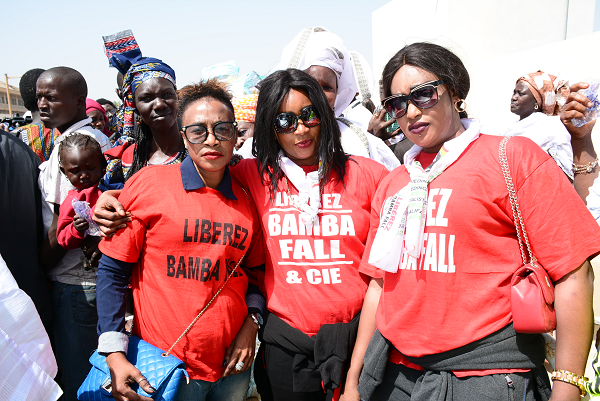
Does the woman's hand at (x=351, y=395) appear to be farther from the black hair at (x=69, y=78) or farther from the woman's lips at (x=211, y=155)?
the black hair at (x=69, y=78)

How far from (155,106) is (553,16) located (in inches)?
573

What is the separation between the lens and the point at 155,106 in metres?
2.81

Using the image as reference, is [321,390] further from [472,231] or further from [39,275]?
[39,275]

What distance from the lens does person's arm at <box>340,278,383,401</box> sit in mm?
→ 1940

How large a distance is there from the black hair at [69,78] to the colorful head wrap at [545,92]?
15.0 ft

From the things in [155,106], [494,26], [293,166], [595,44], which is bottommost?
[293,166]

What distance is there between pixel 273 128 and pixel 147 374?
135cm

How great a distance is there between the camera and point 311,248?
80.8 inches

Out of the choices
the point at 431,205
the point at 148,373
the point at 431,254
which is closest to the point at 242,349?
the point at 148,373

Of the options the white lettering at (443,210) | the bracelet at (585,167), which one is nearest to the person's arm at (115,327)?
the white lettering at (443,210)

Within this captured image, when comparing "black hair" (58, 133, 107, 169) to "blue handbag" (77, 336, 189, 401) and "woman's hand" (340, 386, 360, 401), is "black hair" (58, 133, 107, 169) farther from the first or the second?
"woman's hand" (340, 386, 360, 401)

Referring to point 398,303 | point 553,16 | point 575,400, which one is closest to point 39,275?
point 398,303

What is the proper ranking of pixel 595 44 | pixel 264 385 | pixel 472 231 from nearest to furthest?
1. pixel 472 231
2. pixel 264 385
3. pixel 595 44

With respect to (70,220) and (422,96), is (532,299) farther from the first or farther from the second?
(70,220)
